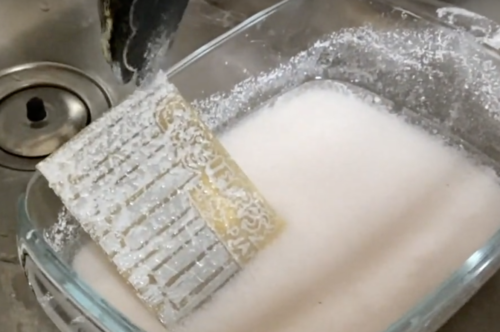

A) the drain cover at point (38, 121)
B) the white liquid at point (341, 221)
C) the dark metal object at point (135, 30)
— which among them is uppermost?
the drain cover at point (38, 121)

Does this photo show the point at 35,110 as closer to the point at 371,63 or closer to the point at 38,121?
the point at 38,121

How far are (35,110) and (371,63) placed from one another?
11.5 inches

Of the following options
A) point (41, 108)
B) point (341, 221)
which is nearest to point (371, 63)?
point (341, 221)

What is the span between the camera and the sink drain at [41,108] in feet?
1.69

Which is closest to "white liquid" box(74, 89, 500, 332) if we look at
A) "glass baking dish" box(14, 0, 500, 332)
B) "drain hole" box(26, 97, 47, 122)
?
"glass baking dish" box(14, 0, 500, 332)

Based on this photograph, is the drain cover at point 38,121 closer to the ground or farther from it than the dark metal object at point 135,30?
farther from it

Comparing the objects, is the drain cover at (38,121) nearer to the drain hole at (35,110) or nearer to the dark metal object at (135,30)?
Result: the drain hole at (35,110)

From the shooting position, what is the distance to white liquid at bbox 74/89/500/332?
470mm

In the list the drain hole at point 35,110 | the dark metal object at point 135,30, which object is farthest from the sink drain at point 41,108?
the dark metal object at point 135,30

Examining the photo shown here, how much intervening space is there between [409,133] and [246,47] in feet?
0.51

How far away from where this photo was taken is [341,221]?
20.6 inches

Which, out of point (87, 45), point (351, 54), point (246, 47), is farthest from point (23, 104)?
point (351, 54)

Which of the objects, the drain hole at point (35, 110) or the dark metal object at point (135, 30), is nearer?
the dark metal object at point (135, 30)

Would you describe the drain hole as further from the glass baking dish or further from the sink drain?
the glass baking dish
